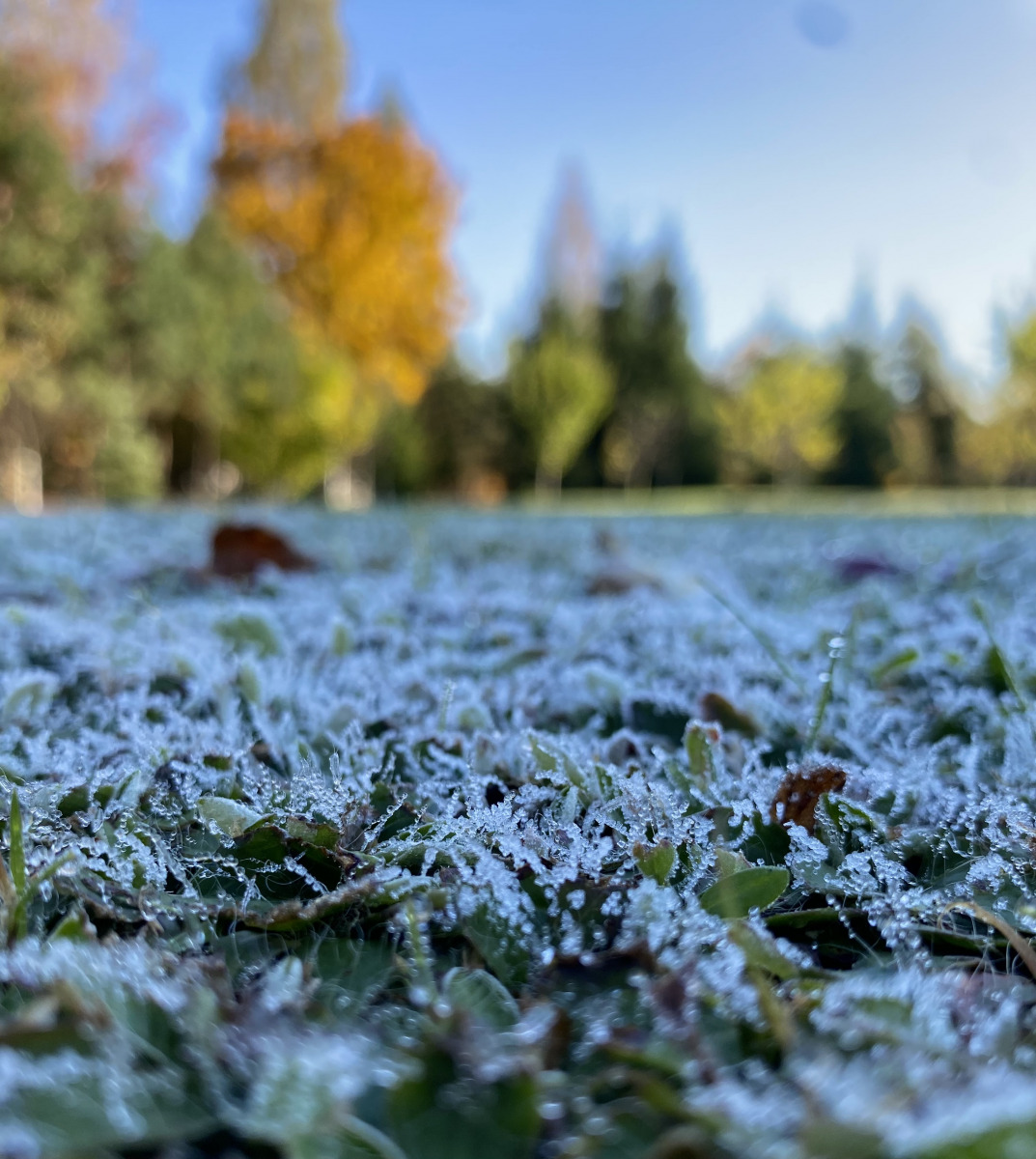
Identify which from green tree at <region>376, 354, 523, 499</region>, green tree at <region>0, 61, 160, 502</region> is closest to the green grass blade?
green tree at <region>0, 61, 160, 502</region>

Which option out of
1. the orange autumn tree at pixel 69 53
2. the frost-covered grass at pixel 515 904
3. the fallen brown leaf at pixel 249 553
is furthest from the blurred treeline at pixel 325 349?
the frost-covered grass at pixel 515 904

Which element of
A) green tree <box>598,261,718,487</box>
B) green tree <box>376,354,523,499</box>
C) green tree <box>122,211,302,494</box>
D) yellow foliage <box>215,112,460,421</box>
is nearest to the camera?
green tree <box>122,211,302,494</box>

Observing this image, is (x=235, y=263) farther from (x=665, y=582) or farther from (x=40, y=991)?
(x=40, y=991)

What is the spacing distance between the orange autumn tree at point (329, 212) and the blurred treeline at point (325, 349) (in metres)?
0.05

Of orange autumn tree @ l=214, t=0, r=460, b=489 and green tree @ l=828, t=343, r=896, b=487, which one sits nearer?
orange autumn tree @ l=214, t=0, r=460, b=489

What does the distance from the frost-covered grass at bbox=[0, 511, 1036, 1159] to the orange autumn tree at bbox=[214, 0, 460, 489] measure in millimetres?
16638

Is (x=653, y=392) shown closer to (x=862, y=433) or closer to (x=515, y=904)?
(x=862, y=433)

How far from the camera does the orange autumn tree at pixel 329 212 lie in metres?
17.0

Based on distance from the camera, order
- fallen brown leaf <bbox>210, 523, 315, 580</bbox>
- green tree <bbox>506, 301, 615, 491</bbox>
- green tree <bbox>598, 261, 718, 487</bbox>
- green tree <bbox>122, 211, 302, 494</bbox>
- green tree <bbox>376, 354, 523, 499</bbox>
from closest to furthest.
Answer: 1. fallen brown leaf <bbox>210, 523, 315, 580</bbox>
2. green tree <bbox>122, 211, 302, 494</bbox>
3. green tree <bbox>506, 301, 615, 491</bbox>
4. green tree <bbox>376, 354, 523, 499</bbox>
5. green tree <bbox>598, 261, 718, 487</bbox>

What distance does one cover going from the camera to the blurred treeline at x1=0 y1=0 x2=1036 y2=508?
12742mm

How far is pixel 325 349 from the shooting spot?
1741 cm

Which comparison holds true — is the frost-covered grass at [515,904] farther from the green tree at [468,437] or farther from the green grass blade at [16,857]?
the green tree at [468,437]

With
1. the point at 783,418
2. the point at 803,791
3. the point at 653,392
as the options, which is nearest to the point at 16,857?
the point at 803,791

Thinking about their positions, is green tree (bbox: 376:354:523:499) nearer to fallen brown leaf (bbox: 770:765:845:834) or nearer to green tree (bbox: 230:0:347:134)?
green tree (bbox: 230:0:347:134)
